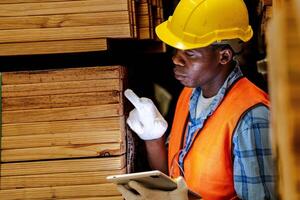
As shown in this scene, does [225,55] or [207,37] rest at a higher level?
[207,37]

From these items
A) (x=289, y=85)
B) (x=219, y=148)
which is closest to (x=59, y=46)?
(x=219, y=148)

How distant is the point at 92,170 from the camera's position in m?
2.80

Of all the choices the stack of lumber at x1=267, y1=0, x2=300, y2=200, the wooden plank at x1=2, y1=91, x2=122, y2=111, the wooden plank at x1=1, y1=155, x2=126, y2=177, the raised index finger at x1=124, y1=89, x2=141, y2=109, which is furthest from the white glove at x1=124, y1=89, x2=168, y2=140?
the stack of lumber at x1=267, y1=0, x2=300, y2=200

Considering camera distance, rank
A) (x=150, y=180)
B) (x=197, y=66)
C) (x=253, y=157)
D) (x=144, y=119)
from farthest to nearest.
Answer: (x=144, y=119)
(x=197, y=66)
(x=253, y=157)
(x=150, y=180)

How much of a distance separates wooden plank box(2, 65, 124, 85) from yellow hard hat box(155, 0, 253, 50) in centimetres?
42

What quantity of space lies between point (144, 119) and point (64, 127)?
526 mm

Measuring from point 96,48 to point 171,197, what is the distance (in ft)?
3.04

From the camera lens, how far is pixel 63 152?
2.81 meters

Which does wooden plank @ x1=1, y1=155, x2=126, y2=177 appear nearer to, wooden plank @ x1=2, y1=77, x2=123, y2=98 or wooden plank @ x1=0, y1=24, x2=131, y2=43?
wooden plank @ x1=2, y1=77, x2=123, y2=98

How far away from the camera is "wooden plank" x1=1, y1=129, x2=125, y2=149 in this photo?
9.20 feet

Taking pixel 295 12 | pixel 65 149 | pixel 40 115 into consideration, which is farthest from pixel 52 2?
pixel 295 12

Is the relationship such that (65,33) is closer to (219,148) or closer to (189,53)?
(189,53)

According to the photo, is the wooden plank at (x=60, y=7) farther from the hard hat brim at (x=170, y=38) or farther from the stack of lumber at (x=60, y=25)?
the hard hat brim at (x=170, y=38)

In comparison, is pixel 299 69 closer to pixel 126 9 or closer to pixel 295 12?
pixel 295 12
